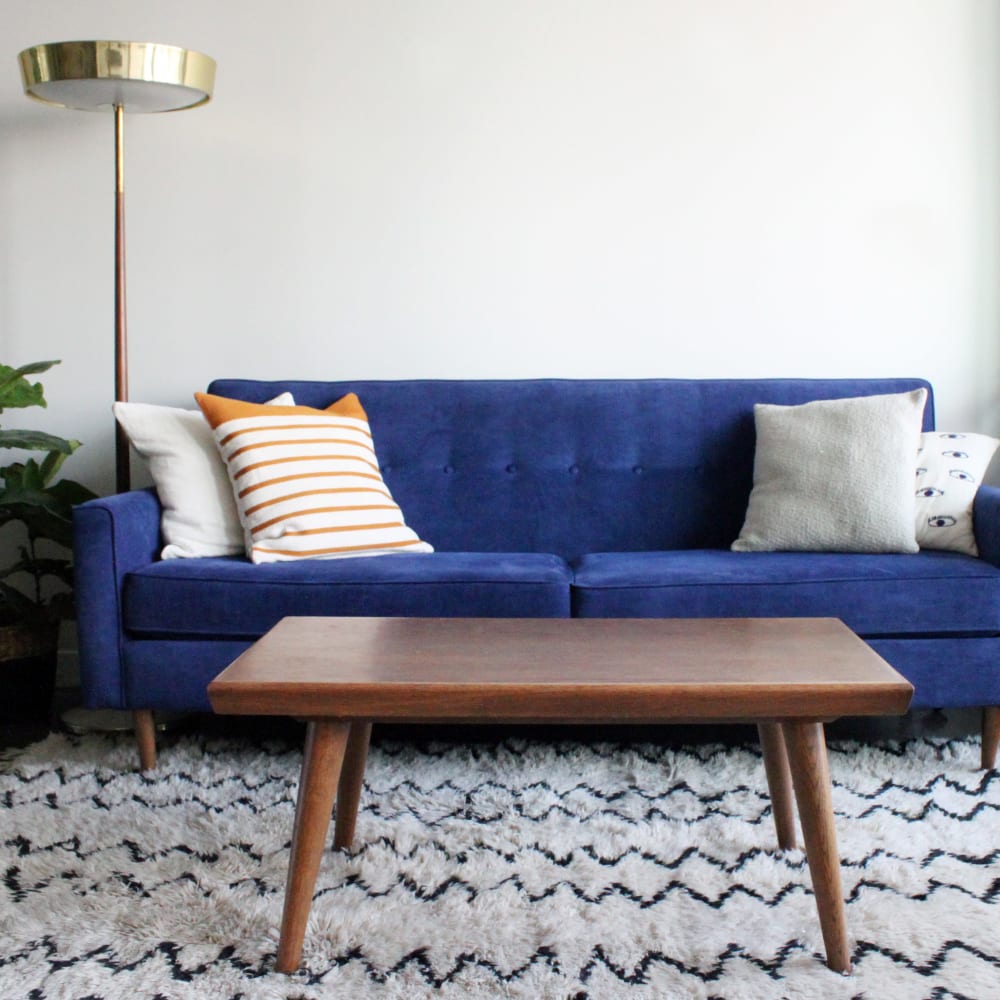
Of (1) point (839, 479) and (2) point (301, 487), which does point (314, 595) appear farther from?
(1) point (839, 479)

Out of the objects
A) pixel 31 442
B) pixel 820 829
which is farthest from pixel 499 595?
pixel 31 442

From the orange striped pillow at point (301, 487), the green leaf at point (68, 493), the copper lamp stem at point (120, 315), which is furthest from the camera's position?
the copper lamp stem at point (120, 315)

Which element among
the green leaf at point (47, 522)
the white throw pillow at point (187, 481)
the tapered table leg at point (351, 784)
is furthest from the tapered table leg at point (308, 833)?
the green leaf at point (47, 522)

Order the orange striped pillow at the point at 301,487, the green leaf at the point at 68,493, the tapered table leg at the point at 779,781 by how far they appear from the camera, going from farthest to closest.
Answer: the green leaf at the point at 68,493 → the orange striped pillow at the point at 301,487 → the tapered table leg at the point at 779,781

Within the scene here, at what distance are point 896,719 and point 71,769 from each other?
6.27ft

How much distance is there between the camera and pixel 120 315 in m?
2.90

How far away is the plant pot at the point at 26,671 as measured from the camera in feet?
8.63

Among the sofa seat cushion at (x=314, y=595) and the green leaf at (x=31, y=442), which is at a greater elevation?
the green leaf at (x=31, y=442)

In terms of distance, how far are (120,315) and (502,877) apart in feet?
6.22

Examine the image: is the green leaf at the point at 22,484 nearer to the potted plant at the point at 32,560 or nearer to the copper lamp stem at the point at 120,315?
the potted plant at the point at 32,560

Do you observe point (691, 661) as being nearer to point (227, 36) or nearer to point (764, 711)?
point (764, 711)

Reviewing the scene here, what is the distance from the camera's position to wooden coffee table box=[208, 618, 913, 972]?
1439 millimetres

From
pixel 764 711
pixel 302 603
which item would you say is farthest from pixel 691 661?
pixel 302 603

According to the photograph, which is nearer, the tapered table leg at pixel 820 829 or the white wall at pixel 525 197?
the tapered table leg at pixel 820 829
